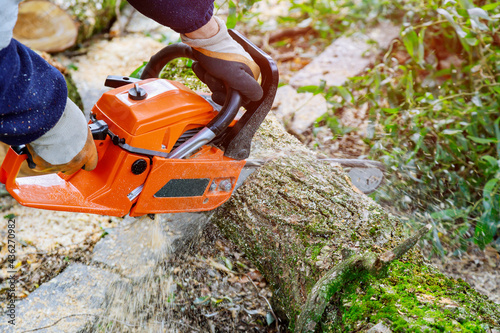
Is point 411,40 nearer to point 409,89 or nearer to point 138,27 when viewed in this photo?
point 409,89

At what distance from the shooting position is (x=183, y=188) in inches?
74.4

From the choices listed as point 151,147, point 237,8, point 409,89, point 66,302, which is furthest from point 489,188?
point 66,302

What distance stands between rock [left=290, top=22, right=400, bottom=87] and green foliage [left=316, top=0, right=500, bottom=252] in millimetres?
389

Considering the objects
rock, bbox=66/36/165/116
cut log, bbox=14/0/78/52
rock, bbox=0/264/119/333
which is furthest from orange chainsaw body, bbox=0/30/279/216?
cut log, bbox=14/0/78/52

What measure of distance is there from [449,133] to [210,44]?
1.85 m

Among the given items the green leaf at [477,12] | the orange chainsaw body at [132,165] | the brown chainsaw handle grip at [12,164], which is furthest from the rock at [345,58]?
the brown chainsaw handle grip at [12,164]

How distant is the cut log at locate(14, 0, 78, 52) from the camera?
12.4 ft

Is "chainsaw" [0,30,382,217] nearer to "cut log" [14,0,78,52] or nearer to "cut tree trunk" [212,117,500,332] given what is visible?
"cut tree trunk" [212,117,500,332]

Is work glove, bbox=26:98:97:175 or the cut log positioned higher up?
work glove, bbox=26:98:97:175

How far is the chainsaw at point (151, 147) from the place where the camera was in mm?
1593

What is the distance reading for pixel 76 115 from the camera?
1.38 metres

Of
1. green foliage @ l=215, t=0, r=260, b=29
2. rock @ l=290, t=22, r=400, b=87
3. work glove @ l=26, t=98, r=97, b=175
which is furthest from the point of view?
rock @ l=290, t=22, r=400, b=87

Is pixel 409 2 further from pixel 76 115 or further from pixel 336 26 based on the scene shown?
pixel 76 115

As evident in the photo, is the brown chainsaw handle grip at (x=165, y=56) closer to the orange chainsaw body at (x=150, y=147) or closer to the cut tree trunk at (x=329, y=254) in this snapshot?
the orange chainsaw body at (x=150, y=147)
